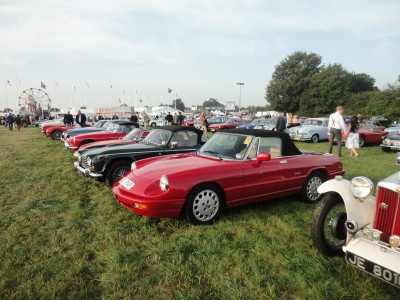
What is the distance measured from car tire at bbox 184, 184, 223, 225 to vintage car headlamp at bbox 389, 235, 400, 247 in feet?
7.27

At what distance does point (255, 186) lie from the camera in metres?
4.54

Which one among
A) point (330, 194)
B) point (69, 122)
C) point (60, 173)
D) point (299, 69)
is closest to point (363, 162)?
point (330, 194)

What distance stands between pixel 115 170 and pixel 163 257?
343 cm

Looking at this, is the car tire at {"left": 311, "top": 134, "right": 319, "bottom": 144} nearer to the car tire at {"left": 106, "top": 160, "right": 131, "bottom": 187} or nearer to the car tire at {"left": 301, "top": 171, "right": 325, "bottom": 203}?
the car tire at {"left": 301, "top": 171, "right": 325, "bottom": 203}

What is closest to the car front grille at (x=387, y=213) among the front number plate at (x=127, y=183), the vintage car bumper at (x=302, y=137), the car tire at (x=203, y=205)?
the car tire at (x=203, y=205)

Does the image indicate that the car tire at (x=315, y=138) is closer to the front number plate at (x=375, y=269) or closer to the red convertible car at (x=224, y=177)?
the red convertible car at (x=224, y=177)

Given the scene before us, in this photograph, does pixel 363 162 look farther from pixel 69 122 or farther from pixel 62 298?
pixel 69 122

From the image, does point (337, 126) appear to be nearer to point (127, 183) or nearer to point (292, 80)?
point (127, 183)

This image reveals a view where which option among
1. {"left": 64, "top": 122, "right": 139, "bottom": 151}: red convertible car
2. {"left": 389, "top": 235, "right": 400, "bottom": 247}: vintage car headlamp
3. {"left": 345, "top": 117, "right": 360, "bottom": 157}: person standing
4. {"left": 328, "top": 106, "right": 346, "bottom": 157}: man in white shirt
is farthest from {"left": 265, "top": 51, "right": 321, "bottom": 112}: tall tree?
{"left": 389, "top": 235, "right": 400, "bottom": 247}: vintage car headlamp

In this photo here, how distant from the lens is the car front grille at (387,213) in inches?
105

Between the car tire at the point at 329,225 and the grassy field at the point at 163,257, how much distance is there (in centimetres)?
15

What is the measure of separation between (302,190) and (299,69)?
5617 centimetres

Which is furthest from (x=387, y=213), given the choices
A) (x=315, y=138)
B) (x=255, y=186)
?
(x=315, y=138)

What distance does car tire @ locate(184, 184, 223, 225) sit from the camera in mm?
4059
